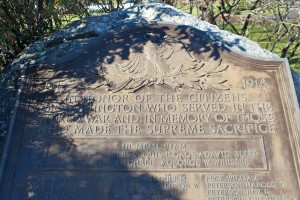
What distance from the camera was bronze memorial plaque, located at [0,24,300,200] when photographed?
3109mm

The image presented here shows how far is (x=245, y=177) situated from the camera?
124 inches

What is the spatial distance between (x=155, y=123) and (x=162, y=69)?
607 millimetres

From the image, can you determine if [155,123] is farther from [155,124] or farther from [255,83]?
[255,83]

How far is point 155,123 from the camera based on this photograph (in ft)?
11.3

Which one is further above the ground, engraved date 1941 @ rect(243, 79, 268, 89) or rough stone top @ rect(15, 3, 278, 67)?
rough stone top @ rect(15, 3, 278, 67)

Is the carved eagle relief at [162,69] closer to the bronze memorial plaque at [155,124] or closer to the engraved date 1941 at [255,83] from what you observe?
the bronze memorial plaque at [155,124]

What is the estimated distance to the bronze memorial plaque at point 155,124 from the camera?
3.11 m

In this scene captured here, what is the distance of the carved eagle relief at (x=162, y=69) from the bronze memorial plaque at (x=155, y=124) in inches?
0.4

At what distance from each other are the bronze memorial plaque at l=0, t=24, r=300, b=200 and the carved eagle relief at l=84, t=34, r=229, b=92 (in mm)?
10

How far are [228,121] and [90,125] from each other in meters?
1.31

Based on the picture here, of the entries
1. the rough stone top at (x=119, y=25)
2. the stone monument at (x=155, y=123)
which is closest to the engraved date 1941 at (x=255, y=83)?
the stone monument at (x=155, y=123)

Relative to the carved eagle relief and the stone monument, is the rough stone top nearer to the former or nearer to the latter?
the stone monument

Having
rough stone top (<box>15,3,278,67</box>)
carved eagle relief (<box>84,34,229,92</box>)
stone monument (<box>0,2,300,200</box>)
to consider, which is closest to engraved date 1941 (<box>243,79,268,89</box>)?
stone monument (<box>0,2,300,200</box>)

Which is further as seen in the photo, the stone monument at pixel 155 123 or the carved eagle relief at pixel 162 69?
the carved eagle relief at pixel 162 69
